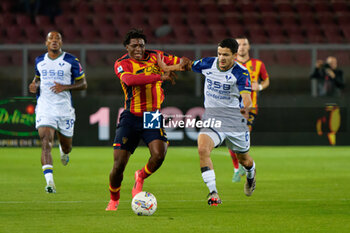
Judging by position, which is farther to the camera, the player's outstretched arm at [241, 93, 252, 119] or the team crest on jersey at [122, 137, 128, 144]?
the player's outstretched arm at [241, 93, 252, 119]

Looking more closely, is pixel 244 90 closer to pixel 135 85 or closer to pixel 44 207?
pixel 135 85

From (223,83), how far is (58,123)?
2.99m

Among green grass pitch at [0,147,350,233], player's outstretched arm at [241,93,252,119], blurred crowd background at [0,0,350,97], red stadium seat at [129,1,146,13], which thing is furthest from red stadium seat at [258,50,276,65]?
player's outstretched arm at [241,93,252,119]

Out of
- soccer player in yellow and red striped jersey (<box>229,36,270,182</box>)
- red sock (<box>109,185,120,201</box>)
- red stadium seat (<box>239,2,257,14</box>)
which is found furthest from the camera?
red stadium seat (<box>239,2,257,14</box>)

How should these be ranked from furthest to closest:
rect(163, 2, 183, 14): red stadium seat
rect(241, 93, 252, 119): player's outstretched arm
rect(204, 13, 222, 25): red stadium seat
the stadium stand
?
rect(163, 2, 183, 14): red stadium seat → rect(204, 13, 222, 25): red stadium seat → the stadium stand → rect(241, 93, 252, 119): player's outstretched arm

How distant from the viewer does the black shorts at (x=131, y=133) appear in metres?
7.91

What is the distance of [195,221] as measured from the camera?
723cm

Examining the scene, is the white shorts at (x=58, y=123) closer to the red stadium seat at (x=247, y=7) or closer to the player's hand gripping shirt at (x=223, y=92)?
the player's hand gripping shirt at (x=223, y=92)

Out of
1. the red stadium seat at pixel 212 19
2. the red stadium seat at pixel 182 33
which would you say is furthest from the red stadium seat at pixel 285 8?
the red stadium seat at pixel 182 33

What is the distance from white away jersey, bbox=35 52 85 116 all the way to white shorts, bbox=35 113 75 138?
70mm

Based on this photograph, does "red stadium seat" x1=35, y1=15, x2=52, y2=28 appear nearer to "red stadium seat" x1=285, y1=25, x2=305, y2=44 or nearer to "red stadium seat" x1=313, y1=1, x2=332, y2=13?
"red stadium seat" x1=285, y1=25, x2=305, y2=44

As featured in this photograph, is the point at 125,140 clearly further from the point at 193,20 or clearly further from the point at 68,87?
the point at 193,20

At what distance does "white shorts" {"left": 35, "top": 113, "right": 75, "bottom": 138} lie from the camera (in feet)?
33.7

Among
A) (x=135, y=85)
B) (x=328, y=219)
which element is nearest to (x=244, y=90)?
(x=135, y=85)
